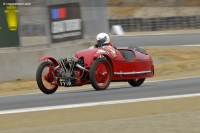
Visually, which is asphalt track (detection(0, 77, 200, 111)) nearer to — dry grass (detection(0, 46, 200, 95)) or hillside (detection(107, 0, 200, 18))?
dry grass (detection(0, 46, 200, 95))

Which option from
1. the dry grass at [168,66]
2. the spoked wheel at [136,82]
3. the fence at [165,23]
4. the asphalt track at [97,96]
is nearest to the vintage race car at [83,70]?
the asphalt track at [97,96]

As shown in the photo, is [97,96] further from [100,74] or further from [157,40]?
[157,40]

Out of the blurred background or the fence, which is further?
the fence

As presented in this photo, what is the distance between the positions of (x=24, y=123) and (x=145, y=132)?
2.13 meters

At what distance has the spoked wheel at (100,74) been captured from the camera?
42.3ft

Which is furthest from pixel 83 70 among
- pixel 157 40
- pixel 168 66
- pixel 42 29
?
pixel 157 40

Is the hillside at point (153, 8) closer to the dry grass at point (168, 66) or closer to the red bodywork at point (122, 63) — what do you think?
the dry grass at point (168, 66)

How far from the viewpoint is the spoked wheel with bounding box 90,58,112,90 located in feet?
42.3

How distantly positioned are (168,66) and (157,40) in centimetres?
1190

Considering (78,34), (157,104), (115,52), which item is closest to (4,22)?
(78,34)

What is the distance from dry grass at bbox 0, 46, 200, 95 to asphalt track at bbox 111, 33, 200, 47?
222 cm

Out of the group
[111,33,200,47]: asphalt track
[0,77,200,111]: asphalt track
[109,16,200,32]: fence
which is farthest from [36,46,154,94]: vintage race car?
[109,16,200,32]: fence

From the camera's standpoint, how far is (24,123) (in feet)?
29.9

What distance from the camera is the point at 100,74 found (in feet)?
43.2
